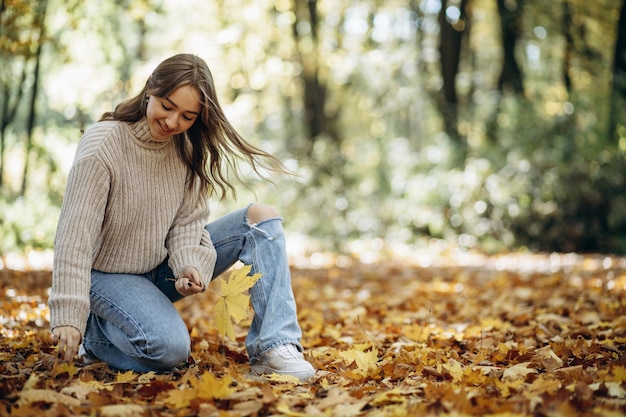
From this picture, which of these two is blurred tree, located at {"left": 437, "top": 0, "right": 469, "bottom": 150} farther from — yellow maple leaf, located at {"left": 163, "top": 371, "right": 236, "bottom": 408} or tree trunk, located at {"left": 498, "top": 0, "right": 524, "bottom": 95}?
yellow maple leaf, located at {"left": 163, "top": 371, "right": 236, "bottom": 408}

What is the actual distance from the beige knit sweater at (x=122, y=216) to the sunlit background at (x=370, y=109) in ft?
14.7

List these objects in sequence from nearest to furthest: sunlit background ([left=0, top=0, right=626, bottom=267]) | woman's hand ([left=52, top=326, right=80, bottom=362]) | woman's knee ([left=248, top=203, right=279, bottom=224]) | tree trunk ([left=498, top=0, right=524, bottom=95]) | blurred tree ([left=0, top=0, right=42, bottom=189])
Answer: woman's hand ([left=52, top=326, right=80, bottom=362])
woman's knee ([left=248, top=203, right=279, bottom=224])
blurred tree ([left=0, top=0, right=42, bottom=189])
sunlit background ([left=0, top=0, right=626, bottom=267])
tree trunk ([left=498, top=0, right=524, bottom=95])

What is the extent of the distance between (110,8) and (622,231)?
7.96m

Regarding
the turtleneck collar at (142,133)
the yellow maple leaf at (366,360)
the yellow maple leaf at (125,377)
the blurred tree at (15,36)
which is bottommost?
the yellow maple leaf at (366,360)

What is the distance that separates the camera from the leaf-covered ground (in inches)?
78.6

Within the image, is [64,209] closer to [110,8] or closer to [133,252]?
[133,252]

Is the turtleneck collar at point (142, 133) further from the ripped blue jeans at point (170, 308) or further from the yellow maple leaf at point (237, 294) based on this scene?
the yellow maple leaf at point (237, 294)

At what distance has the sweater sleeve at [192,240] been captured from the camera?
2.68m

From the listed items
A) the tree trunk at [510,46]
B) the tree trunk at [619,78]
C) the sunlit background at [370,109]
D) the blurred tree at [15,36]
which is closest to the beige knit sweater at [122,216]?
the sunlit background at [370,109]

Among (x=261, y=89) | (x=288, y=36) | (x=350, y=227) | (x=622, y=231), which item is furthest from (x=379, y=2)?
(x=622, y=231)

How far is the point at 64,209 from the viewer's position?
243 centimetres

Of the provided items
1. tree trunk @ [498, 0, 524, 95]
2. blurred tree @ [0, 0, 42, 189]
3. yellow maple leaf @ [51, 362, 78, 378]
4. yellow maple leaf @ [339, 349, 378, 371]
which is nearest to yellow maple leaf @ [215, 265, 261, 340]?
yellow maple leaf @ [339, 349, 378, 371]

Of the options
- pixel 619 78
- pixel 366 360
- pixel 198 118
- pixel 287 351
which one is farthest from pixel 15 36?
pixel 619 78

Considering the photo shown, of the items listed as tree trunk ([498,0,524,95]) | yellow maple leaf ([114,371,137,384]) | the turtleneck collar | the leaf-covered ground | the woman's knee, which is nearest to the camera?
the leaf-covered ground
